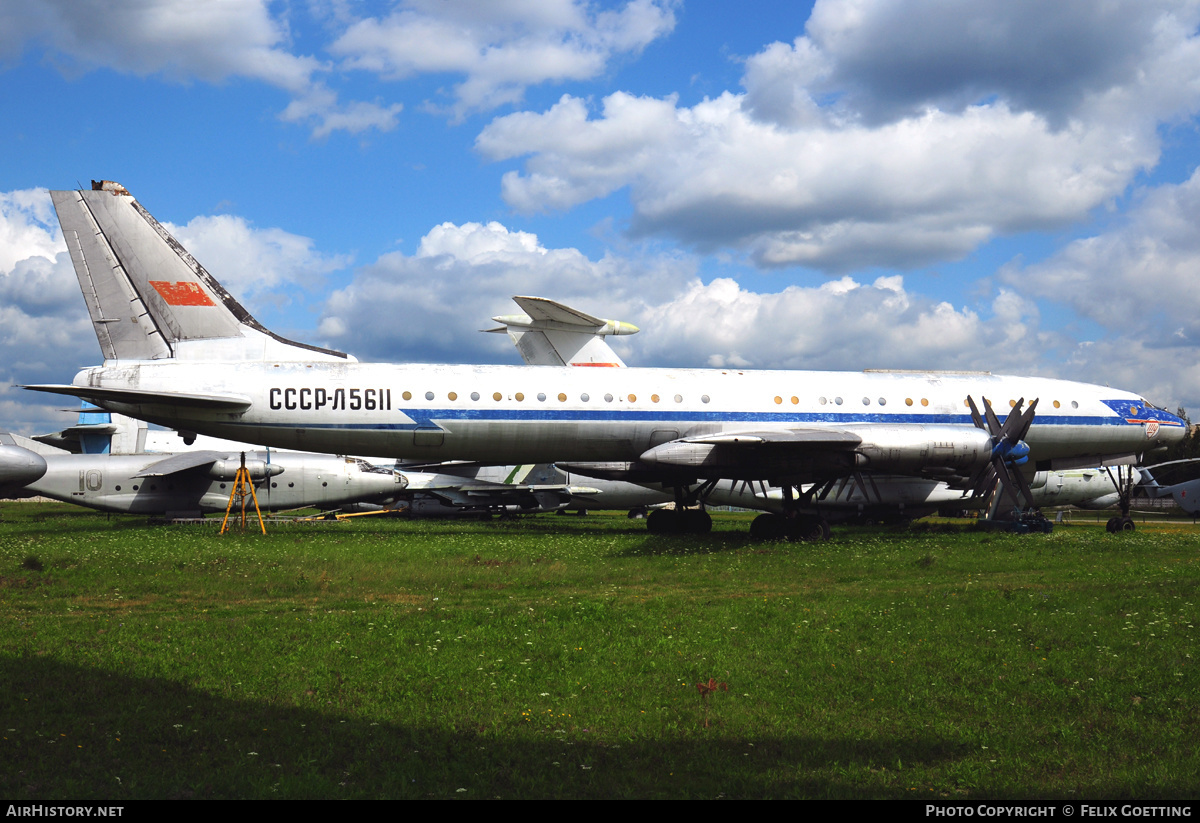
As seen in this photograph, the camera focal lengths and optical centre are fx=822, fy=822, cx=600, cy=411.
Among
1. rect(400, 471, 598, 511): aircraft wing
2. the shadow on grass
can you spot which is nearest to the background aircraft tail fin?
rect(400, 471, 598, 511): aircraft wing

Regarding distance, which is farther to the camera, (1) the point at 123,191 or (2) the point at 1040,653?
(1) the point at 123,191

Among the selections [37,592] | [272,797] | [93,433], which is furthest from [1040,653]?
[93,433]

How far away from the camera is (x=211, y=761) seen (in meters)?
5.44

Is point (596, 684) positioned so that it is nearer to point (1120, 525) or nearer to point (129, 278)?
point (129, 278)

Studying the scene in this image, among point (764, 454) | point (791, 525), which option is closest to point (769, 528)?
point (791, 525)

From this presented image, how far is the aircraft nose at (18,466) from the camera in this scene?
23094 mm

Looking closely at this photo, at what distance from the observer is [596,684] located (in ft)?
24.1

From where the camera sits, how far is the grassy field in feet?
17.3

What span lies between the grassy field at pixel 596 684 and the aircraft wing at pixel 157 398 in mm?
5353

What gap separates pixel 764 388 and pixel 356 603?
14.0 meters

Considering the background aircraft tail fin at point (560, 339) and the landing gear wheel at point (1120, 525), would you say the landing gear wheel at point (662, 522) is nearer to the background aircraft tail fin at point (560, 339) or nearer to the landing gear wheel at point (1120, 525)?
the background aircraft tail fin at point (560, 339)

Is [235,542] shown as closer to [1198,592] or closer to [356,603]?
[356,603]

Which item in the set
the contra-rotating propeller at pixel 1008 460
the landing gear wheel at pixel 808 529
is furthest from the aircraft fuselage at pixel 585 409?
the landing gear wheel at pixel 808 529

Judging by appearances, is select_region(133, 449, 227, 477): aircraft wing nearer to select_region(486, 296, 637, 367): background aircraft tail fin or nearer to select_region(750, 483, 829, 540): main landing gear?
select_region(486, 296, 637, 367): background aircraft tail fin
